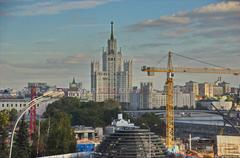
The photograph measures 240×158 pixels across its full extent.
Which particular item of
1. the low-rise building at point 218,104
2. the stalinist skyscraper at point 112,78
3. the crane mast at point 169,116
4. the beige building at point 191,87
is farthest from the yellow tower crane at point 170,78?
the beige building at point 191,87

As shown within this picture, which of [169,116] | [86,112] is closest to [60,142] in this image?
[169,116]

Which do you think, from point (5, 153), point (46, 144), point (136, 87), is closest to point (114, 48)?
point (136, 87)

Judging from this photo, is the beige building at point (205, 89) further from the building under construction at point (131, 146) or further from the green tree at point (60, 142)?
the building under construction at point (131, 146)

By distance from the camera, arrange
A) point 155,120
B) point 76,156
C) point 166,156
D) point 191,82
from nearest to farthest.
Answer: point 166,156 < point 76,156 < point 155,120 < point 191,82

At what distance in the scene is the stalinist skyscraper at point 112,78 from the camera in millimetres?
38312

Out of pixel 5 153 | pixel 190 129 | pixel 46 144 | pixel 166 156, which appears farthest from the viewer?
pixel 190 129

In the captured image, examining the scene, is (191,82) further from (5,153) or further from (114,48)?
(5,153)

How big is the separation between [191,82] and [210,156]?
3502 centimetres

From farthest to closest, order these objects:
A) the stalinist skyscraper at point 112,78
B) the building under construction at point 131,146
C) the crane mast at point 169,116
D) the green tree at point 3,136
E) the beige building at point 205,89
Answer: the beige building at point 205,89, the stalinist skyscraper at point 112,78, the crane mast at point 169,116, the building under construction at point 131,146, the green tree at point 3,136

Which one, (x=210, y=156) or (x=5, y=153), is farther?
(x=210, y=156)

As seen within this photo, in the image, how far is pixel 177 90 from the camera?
140ft

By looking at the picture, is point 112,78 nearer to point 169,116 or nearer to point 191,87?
point 191,87

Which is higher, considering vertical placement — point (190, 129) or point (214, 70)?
point (214, 70)

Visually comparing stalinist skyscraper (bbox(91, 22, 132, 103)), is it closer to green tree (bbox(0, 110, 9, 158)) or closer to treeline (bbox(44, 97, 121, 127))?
treeline (bbox(44, 97, 121, 127))
